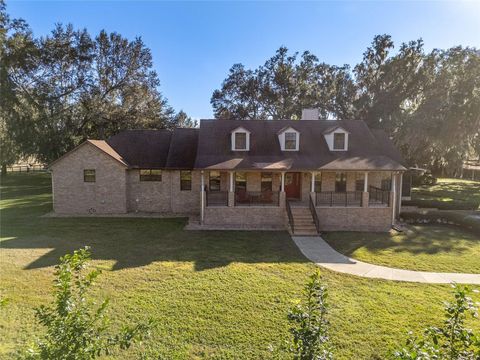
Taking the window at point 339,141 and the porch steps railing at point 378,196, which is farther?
the window at point 339,141

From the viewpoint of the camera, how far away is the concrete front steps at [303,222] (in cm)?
1543

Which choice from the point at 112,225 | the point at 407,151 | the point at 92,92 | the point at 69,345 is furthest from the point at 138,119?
the point at 69,345

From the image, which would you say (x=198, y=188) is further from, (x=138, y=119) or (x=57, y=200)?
(x=138, y=119)

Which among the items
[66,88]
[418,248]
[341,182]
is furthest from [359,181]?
[66,88]

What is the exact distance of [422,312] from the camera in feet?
26.0

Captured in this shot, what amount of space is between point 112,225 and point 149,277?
790cm

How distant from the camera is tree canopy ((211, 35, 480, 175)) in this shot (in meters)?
26.3

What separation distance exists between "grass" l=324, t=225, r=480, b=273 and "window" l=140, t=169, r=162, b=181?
451 inches


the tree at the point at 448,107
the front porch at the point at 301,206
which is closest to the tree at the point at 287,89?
the tree at the point at 448,107

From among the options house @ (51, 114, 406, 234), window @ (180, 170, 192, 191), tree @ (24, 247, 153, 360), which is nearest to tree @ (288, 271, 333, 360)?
tree @ (24, 247, 153, 360)

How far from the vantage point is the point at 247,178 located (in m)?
18.9

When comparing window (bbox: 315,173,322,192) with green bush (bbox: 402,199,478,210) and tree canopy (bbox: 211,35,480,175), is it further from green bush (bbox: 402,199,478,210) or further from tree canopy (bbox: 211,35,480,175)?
tree canopy (bbox: 211,35,480,175)

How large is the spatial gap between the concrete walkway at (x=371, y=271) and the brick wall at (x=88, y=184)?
494 inches

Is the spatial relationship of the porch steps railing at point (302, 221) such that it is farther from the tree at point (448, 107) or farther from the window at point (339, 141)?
the tree at point (448, 107)
